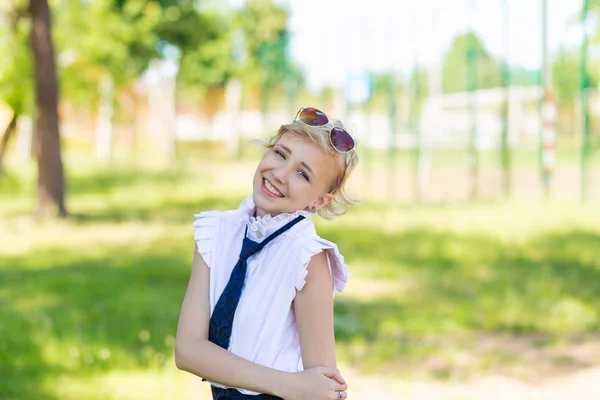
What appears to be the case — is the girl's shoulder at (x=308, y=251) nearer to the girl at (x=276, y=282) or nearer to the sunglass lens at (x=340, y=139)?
the girl at (x=276, y=282)

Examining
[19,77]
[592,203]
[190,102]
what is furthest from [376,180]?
[190,102]

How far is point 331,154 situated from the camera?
191 cm

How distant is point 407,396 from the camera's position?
16.4 ft

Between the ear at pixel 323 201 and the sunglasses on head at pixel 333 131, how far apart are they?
123 mm

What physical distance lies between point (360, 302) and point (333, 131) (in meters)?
5.56

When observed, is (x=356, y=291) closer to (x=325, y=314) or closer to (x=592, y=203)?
(x=325, y=314)

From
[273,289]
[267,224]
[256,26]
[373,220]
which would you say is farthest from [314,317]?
[256,26]

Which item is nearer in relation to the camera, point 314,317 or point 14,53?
point 314,317

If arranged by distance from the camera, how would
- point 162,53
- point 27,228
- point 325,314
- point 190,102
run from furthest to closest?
1. point 190,102
2. point 162,53
3. point 27,228
4. point 325,314

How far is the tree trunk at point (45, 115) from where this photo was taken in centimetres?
1187

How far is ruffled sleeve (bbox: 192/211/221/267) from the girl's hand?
13.3 inches

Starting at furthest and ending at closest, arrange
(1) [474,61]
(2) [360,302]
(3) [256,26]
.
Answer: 1. (3) [256,26]
2. (1) [474,61]
3. (2) [360,302]

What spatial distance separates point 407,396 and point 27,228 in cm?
761

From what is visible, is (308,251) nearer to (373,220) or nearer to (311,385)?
(311,385)
